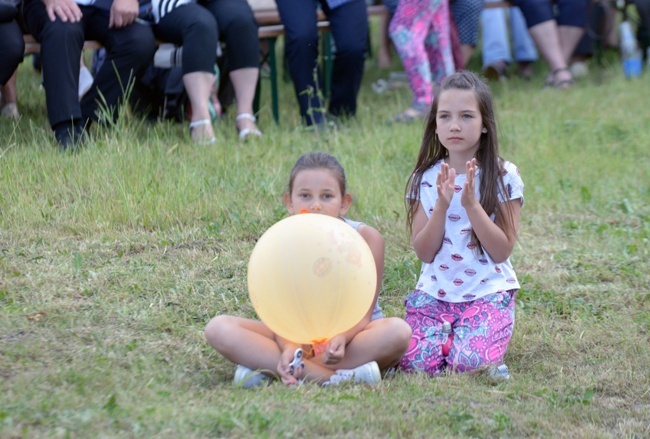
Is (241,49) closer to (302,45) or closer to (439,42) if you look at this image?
(302,45)

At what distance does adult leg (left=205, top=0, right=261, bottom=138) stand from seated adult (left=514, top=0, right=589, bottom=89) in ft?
9.70

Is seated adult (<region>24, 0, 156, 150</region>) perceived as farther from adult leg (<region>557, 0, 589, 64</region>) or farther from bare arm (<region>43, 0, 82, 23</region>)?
adult leg (<region>557, 0, 589, 64</region>)

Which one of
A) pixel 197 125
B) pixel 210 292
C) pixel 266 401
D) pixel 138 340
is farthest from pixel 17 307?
pixel 197 125

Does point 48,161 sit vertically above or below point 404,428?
above

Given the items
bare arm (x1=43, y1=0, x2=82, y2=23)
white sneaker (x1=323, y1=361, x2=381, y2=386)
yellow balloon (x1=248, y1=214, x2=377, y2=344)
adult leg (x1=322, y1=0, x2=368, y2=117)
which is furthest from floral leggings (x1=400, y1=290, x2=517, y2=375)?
adult leg (x1=322, y1=0, x2=368, y2=117)

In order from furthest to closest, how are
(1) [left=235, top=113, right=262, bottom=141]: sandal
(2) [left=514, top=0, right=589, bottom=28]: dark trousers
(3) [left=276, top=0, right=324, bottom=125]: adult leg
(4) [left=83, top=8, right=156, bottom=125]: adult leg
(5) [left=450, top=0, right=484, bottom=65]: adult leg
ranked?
(2) [left=514, top=0, right=589, bottom=28]: dark trousers, (5) [left=450, top=0, right=484, bottom=65]: adult leg, (3) [left=276, top=0, right=324, bottom=125]: adult leg, (1) [left=235, top=113, right=262, bottom=141]: sandal, (4) [left=83, top=8, right=156, bottom=125]: adult leg

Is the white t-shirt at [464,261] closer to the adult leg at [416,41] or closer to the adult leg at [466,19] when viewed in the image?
the adult leg at [416,41]

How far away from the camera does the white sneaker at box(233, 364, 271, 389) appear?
3.23 metres

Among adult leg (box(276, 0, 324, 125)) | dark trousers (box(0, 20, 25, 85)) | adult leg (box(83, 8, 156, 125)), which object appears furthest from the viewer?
adult leg (box(276, 0, 324, 125))

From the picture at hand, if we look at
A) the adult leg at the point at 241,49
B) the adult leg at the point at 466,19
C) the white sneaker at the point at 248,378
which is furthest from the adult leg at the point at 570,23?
the white sneaker at the point at 248,378

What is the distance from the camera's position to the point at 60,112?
5.43 meters

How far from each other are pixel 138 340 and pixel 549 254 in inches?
87.2

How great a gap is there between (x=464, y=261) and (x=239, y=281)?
3.73 ft

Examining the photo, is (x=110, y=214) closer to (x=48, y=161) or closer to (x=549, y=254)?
(x=48, y=161)
